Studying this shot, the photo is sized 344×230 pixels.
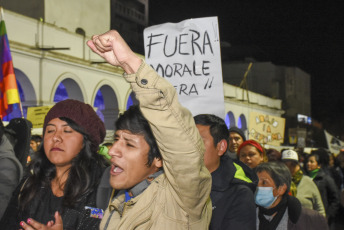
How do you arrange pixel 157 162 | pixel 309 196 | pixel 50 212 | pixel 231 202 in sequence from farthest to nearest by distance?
pixel 309 196 → pixel 231 202 → pixel 50 212 → pixel 157 162

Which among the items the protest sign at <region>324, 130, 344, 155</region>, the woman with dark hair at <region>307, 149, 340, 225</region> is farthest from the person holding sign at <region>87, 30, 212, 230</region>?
the protest sign at <region>324, 130, 344, 155</region>

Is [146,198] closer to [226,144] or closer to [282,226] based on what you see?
[226,144]

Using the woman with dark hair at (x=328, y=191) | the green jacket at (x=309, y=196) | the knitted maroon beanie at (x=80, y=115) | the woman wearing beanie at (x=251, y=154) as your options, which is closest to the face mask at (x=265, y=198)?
the woman wearing beanie at (x=251, y=154)

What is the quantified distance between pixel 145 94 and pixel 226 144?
1.73m

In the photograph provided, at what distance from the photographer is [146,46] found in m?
4.81

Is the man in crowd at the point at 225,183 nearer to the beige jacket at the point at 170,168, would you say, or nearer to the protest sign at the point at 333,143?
the beige jacket at the point at 170,168

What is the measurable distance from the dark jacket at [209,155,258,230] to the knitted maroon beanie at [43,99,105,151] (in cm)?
81

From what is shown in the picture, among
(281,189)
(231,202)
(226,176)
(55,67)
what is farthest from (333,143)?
(231,202)

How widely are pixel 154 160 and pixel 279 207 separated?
2045 mm

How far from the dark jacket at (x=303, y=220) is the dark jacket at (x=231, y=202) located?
0.80 meters

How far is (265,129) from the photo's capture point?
15.1 meters

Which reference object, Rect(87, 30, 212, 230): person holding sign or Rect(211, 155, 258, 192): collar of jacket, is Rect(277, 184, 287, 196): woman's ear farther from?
Rect(87, 30, 212, 230): person holding sign

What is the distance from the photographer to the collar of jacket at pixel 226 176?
323 centimetres

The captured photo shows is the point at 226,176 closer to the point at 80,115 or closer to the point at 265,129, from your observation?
the point at 80,115
